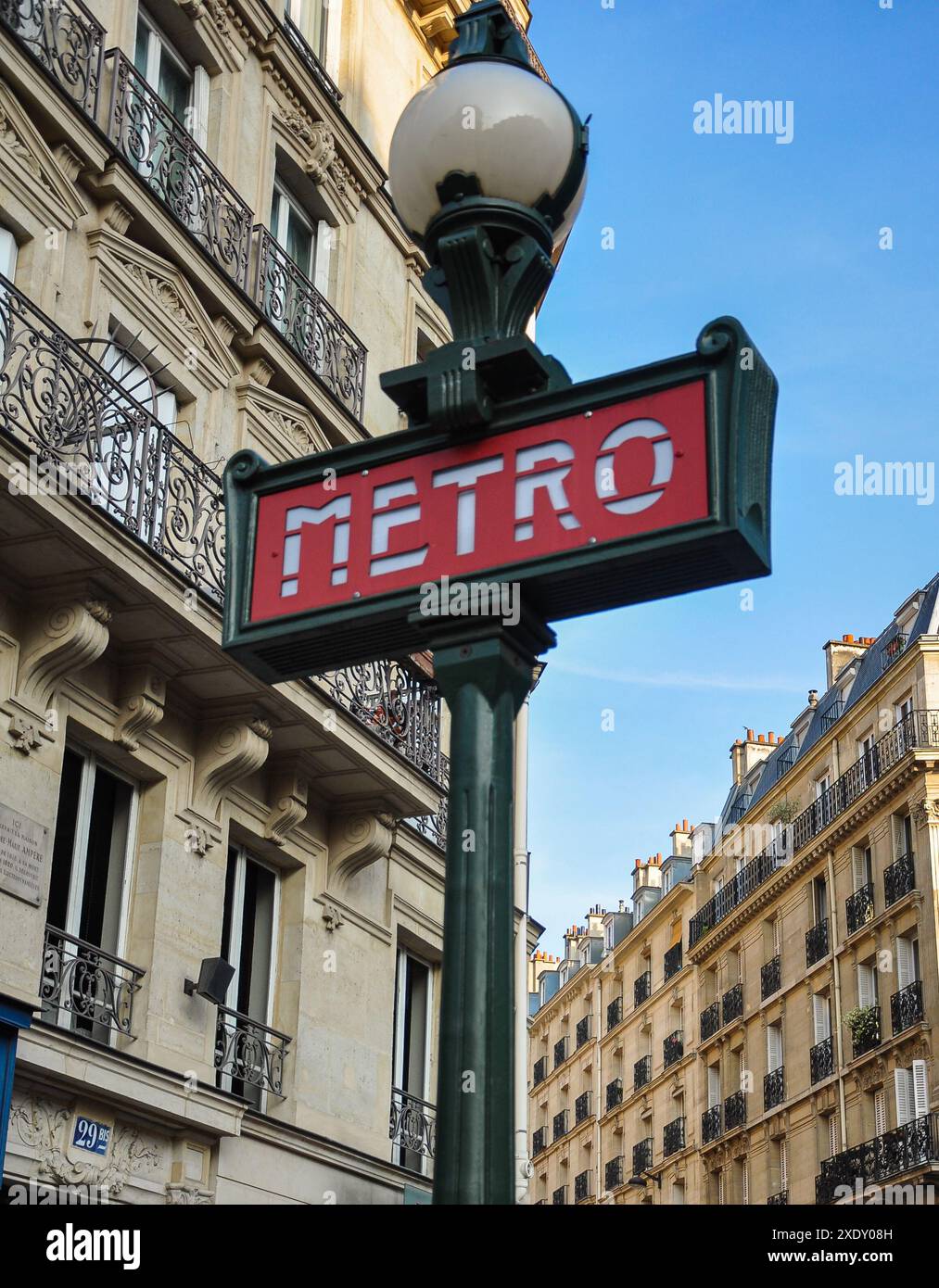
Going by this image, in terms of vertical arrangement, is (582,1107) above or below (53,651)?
above

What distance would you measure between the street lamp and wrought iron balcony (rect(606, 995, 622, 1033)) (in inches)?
2257

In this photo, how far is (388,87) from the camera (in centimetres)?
1850

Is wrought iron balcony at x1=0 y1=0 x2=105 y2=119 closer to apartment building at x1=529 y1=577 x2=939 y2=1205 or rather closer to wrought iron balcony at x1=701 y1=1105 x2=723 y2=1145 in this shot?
apartment building at x1=529 y1=577 x2=939 y2=1205

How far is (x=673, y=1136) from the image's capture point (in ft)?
170

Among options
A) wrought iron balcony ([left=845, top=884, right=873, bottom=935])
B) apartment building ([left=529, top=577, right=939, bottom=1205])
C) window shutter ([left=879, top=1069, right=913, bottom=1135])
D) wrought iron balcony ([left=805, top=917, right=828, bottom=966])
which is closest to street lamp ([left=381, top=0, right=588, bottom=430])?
apartment building ([left=529, top=577, right=939, bottom=1205])

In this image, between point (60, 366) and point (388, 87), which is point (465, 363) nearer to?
point (60, 366)

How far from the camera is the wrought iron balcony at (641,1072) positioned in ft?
181

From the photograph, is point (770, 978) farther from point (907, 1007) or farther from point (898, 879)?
point (907, 1007)

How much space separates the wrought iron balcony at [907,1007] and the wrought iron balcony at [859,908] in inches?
101

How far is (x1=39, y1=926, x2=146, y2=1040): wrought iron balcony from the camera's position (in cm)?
1092

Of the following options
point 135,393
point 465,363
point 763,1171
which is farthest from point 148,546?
point 763,1171

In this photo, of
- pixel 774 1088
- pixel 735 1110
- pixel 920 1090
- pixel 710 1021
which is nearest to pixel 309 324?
pixel 920 1090

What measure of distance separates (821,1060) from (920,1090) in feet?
15.4

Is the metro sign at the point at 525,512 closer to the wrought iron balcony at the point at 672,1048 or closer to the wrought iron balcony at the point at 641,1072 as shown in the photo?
the wrought iron balcony at the point at 672,1048
